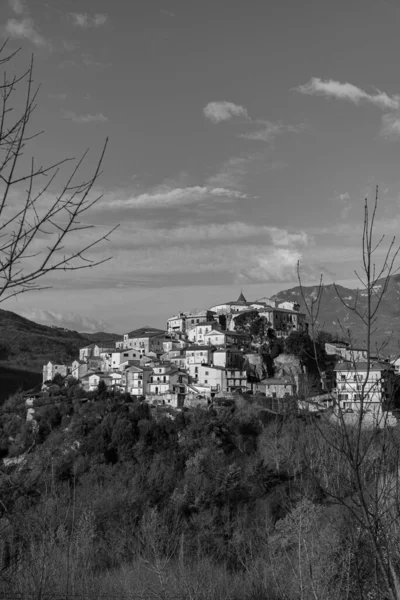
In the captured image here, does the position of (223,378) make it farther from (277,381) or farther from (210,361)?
(277,381)

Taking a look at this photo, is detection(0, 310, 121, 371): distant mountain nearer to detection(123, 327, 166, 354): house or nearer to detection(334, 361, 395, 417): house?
detection(123, 327, 166, 354): house

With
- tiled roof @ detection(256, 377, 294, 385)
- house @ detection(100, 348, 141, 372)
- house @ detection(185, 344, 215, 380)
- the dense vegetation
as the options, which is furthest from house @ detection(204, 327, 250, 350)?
the dense vegetation

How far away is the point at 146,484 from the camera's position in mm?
26859

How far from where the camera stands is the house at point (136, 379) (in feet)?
141

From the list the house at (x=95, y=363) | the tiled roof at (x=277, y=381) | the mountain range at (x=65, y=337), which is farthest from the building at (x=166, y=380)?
the mountain range at (x=65, y=337)

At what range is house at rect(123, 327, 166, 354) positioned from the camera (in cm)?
5306

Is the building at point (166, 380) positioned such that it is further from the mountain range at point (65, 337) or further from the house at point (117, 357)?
the mountain range at point (65, 337)

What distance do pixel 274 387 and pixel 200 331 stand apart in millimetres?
12169

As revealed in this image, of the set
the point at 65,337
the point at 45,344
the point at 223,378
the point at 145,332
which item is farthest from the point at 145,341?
the point at 65,337

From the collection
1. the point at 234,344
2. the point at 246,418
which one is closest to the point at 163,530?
the point at 246,418

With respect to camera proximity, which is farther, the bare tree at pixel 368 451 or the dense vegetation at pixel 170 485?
the dense vegetation at pixel 170 485

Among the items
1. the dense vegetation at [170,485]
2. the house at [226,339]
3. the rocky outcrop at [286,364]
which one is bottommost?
the dense vegetation at [170,485]

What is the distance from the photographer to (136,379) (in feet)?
142

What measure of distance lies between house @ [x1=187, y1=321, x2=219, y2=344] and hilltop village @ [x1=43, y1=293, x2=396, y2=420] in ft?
0.33
